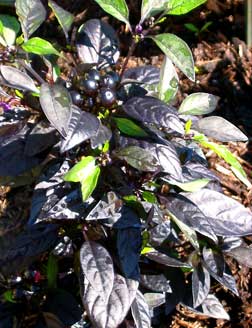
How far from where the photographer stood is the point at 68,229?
1.74 meters

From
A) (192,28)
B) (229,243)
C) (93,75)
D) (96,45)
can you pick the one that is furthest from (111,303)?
(192,28)

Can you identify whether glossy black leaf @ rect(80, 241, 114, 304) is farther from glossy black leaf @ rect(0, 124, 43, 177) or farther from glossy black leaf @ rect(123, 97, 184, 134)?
glossy black leaf @ rect(123, 97, 184, 134)

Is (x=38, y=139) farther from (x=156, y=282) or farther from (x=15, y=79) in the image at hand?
(x=156, y=282)

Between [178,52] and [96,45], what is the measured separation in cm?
32

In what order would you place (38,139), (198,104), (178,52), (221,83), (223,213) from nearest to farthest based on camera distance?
(178,52) < (38,139) < (198,104) < (223,213) < (221,83)

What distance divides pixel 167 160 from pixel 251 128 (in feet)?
4.24

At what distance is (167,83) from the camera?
166 cm

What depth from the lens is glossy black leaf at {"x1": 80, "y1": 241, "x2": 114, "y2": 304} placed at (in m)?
1.51

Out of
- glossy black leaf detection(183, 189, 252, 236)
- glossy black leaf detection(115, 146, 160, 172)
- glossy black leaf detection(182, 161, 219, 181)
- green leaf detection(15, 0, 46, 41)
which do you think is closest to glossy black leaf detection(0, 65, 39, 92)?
green leaf detection(15, 0, 46, 41)

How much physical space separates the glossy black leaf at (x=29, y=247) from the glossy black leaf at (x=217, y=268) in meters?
0.45

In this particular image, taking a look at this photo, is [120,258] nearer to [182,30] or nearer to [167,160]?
[167,160]

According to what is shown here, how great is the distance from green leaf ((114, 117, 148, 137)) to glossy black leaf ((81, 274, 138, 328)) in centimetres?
41

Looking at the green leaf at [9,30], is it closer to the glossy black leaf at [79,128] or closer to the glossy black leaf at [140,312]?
the glossy black leaf at [79,128]

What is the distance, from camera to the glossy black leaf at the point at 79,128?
1312 millimetres
